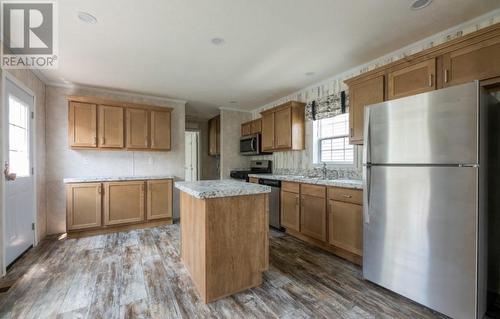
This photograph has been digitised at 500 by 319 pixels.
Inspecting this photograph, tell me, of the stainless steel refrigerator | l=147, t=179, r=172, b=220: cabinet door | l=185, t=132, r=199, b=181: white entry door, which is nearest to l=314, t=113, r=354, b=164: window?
the stainless steel refrigerator

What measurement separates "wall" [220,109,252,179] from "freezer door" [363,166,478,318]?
3740 millimetres

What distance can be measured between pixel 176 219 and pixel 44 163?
7.70 feet

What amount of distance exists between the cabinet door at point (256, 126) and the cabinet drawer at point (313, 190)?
2059 millimetres

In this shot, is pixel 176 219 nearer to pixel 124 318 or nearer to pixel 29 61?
pixel 124 318

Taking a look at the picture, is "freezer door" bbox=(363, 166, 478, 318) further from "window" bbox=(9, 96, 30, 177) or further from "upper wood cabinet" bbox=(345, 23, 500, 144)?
"window" bbox=(9, 96, 30, 177)

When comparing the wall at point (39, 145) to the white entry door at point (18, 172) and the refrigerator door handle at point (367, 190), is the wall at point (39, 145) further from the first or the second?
the refrigerator door handle at point (367, 190)

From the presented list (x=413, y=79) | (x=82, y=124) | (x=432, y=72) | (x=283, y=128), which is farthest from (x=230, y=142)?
(x=432, y=72)

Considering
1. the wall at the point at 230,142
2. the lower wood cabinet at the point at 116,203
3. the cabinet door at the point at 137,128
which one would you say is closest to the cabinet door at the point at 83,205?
the lower wood cabinet at the point at 116,203

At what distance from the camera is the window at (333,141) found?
3346mm

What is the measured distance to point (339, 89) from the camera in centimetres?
337

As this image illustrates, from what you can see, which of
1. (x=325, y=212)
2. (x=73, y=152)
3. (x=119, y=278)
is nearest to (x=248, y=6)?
(x=325, y=212)

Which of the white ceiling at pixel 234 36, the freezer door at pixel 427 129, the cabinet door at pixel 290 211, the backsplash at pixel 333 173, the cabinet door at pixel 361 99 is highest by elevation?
the white ceiling at pixel 234 36

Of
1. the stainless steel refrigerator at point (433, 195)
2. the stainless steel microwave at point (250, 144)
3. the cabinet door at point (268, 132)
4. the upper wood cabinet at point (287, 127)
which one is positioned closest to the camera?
the stainless steel refrigerator at point (433, 195)

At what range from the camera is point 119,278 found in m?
2.24
